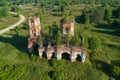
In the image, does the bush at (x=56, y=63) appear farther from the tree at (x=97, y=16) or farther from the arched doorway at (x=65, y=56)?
the tree at (x=97, y=16)

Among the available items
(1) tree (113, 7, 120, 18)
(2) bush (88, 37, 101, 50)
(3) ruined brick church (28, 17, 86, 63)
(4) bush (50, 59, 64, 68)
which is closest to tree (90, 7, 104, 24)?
(1) tree (113, 7, 120, 18)

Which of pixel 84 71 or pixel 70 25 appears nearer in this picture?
pixel 84 71

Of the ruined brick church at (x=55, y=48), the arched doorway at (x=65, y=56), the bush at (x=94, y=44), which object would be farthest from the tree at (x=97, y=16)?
the arched doorway at (x=65, y=56)

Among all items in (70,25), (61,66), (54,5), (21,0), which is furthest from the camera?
(21,0)

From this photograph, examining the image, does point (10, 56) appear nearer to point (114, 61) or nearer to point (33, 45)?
point (33, 45)

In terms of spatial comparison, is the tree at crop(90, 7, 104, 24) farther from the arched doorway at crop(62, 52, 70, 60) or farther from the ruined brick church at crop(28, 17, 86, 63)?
the arched doorway at crop(62, 52, 70, 60)

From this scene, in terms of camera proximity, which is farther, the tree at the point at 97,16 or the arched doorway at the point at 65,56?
the tree at the point at 97,16

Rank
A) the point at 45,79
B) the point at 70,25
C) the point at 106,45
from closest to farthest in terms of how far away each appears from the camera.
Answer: the point at 45,79, the point at 70,25, the point at 106,45

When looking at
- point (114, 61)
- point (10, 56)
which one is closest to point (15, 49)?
point (10, 56)

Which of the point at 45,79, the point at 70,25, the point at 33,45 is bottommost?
the point at 45,79

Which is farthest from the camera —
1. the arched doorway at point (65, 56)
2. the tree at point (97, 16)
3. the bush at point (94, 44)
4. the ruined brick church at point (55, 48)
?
the tree at point (97, 16)

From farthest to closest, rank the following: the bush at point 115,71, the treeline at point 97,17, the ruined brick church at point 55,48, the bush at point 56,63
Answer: the treeline at point 97,17 < the ruined brick church at point 55,48 < the bush at point 56,63 < the bush at point 115,71
